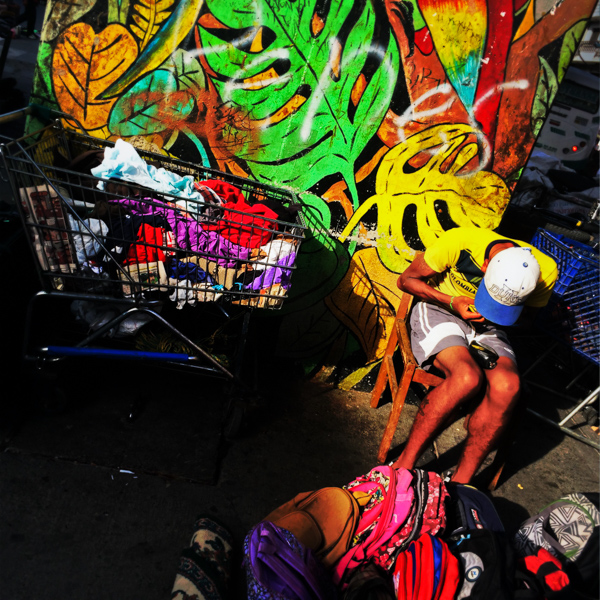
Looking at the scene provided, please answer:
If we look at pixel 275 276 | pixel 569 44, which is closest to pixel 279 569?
pixel 275 276

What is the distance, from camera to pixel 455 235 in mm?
3154

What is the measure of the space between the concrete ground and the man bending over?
0.45 meters

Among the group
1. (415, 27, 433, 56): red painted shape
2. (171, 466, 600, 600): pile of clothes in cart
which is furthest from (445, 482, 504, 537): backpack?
(415, 27, 433, 56): red painted shape

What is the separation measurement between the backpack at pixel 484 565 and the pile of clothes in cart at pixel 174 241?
155cm

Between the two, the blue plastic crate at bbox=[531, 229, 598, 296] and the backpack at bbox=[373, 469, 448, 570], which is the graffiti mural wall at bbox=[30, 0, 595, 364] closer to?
the blue plastic crate at bbox=[531, 229, 598, 296]

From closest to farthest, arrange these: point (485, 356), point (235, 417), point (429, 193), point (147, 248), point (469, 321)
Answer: point (147, 248) → point (485, 356) → point (235, 417) → point (469, 321) → point (429, 193)

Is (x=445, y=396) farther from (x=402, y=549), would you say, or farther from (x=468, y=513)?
(x=402, y=549)

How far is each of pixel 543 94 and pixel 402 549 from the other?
9.63ft

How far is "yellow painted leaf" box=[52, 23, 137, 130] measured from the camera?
307 centimetres

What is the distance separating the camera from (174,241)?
277 centimetres

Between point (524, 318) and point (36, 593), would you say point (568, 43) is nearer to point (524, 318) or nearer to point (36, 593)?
point (524, 318)

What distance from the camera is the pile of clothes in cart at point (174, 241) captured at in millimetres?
2629

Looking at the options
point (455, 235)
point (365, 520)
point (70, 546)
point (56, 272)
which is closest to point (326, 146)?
point (455, 235)

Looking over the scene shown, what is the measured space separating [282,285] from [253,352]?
32.6 inches
